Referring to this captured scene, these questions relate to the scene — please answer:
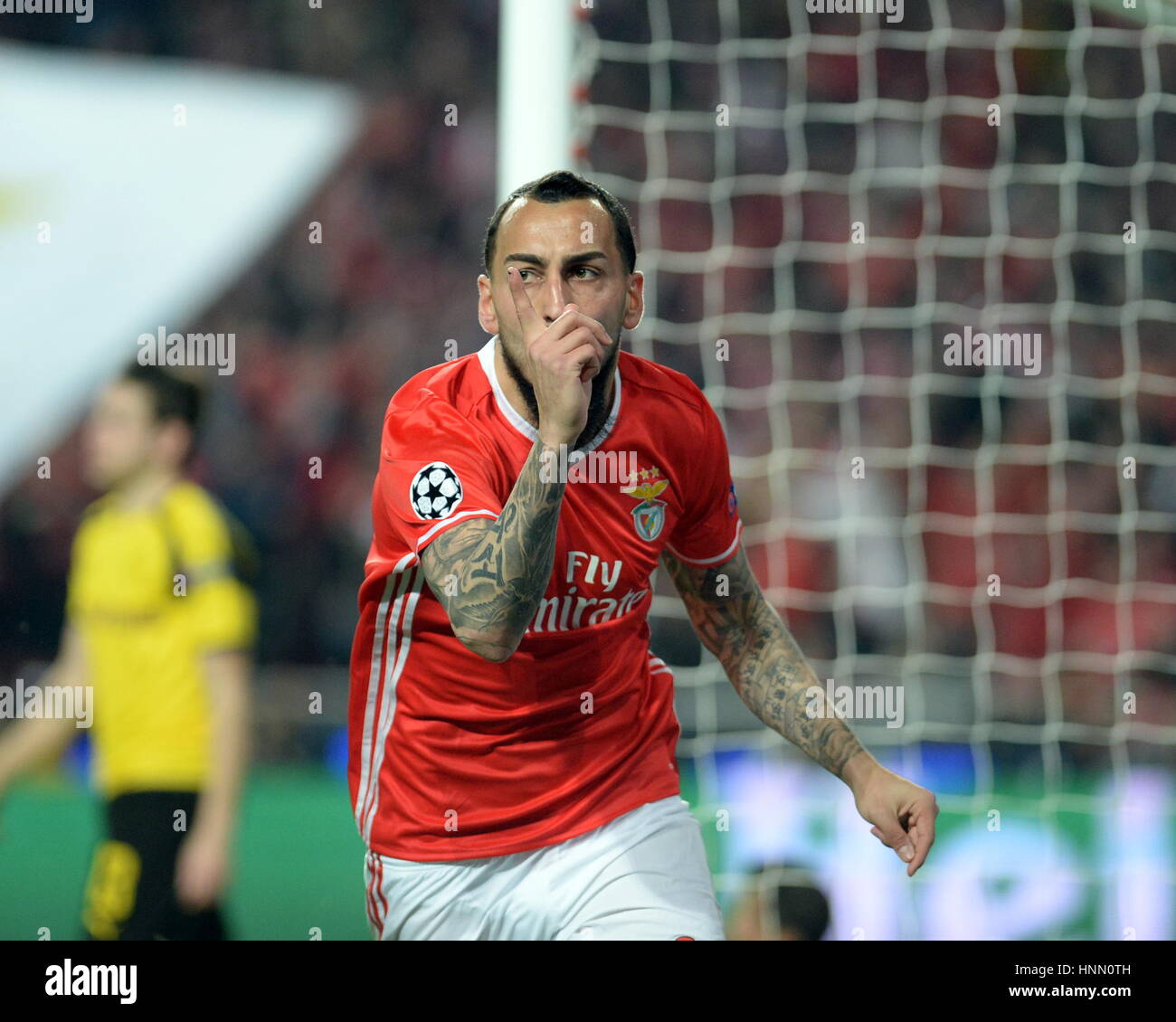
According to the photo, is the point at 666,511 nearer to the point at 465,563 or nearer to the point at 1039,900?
the point at 465,563

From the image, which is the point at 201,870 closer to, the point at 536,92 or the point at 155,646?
the point at 155,646

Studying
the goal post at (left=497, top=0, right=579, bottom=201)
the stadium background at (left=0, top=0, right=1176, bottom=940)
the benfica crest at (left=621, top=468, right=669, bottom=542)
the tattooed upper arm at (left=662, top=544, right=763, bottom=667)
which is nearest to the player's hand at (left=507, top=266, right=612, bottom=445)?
the benfica crest at (left=621, top=468, right=669, bottom=542)

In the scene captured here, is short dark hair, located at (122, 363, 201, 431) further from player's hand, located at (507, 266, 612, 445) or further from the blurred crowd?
player's hand, located at (507, 266, 612, 445)

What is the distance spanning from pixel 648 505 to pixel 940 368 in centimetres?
400

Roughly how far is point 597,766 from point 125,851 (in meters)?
1.65

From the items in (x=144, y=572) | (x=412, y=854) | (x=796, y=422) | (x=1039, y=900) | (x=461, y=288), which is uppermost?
(x=461, y=288)

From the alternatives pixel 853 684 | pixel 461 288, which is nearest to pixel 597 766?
pixel 853 684

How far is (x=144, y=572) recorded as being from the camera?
3527mm

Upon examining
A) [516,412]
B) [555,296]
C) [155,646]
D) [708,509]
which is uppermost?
[555,296]

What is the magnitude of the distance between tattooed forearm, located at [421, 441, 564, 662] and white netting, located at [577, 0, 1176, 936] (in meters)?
1.80

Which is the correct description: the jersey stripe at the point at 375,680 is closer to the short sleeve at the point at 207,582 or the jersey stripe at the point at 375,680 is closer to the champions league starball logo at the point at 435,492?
the champions league starball logo at the point at 435,492

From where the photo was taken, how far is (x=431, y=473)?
2150mm

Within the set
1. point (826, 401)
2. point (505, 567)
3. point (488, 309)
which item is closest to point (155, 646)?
point (488, 309)

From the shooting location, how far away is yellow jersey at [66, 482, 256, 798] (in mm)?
3514
